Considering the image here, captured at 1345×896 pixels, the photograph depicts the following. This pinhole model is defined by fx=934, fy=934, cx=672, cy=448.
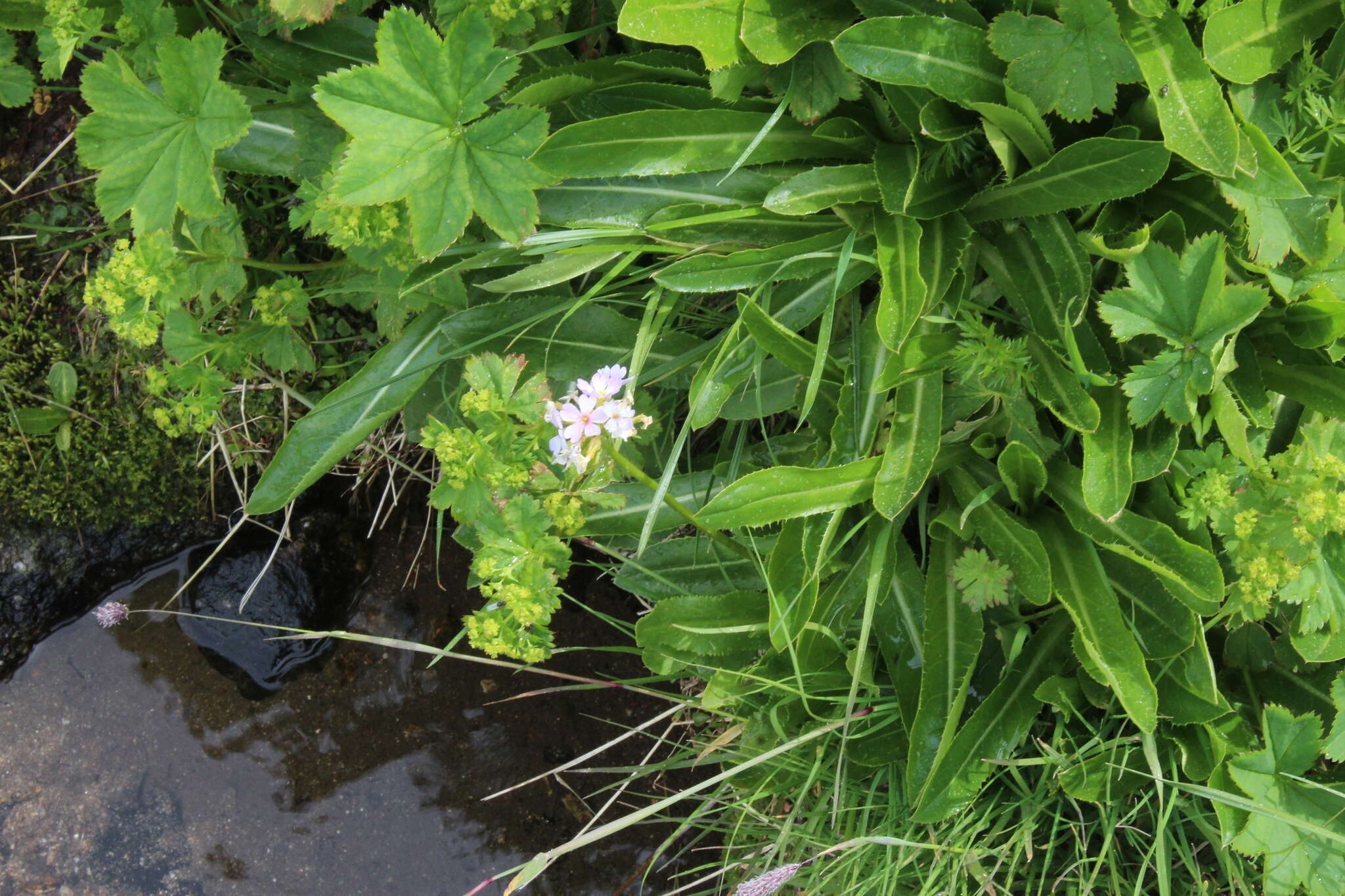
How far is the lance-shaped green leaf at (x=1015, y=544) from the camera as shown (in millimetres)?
1996

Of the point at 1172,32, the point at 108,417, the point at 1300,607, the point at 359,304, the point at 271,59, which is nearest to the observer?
the point at 1172,32

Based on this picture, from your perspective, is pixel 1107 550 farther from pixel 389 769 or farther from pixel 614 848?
pixel 389 769

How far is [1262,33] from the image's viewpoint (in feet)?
6.13

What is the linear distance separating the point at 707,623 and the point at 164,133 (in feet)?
5.55

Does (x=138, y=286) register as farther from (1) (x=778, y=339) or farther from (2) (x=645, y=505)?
(1) (x=778, y=339)

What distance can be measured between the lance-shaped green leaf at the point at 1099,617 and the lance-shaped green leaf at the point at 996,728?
178 millimetres

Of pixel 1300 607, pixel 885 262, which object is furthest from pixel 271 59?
pixel 1300 607

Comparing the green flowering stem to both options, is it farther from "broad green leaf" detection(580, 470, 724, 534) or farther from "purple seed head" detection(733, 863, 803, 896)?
"purple seed head" detection(733, 863, 803, 896)

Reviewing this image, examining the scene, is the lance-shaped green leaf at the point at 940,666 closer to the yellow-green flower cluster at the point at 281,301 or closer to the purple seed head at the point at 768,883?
the purple seed head at the point at 768,883

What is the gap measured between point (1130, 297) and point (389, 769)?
248cm

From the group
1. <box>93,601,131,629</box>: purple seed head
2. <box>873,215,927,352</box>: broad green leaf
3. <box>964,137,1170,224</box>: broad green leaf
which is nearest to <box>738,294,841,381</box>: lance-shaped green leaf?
<box>873,215,927,352</box>: broad green leaf

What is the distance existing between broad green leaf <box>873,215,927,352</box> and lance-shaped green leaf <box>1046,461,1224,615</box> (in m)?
0.54

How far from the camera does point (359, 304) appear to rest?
248 cm

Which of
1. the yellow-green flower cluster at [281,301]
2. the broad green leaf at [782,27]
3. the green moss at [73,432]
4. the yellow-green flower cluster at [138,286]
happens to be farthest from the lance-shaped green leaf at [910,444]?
the green moss at [73,432]
